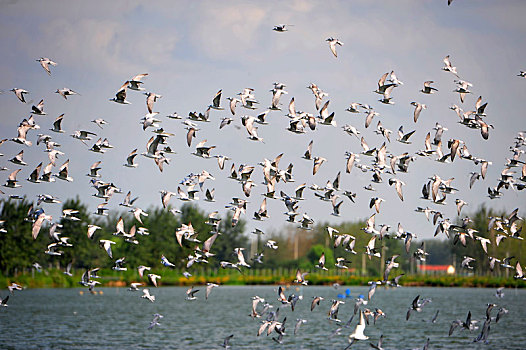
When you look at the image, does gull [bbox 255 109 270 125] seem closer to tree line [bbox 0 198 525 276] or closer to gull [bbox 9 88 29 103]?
gull [bbox 9 88 29 103]

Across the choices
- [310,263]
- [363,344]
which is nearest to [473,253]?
[310,263]

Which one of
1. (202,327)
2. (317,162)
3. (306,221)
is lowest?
(202,327)

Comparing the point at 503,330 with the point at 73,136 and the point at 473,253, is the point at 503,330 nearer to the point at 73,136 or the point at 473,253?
the point at 73,136

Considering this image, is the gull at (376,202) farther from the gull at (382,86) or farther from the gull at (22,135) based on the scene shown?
the gull at (22,135)

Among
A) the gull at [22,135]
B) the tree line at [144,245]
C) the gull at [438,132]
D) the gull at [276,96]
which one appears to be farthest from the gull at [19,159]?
the tree line at [144,245]

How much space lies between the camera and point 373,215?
41.4m

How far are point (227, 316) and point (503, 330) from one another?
31.5m

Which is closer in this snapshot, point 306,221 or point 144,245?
point 306,221

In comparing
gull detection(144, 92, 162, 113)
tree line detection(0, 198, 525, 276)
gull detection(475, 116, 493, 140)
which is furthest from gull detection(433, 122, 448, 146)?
tree line detection(0, 198, 525, 276)

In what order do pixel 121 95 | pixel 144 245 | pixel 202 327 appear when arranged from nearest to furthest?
pixel 121 95 → pixel 202 327 → pixel 144 245

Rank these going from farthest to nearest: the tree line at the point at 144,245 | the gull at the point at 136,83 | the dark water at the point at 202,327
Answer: the tree line at the point at 144,245 → the dark water at the point at 202,327 → the gull at the point at 136,83

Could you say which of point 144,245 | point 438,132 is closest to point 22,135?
point 438,132

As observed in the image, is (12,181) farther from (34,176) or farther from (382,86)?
(382,86)

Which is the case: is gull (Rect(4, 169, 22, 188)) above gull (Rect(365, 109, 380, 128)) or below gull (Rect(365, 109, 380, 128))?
below
